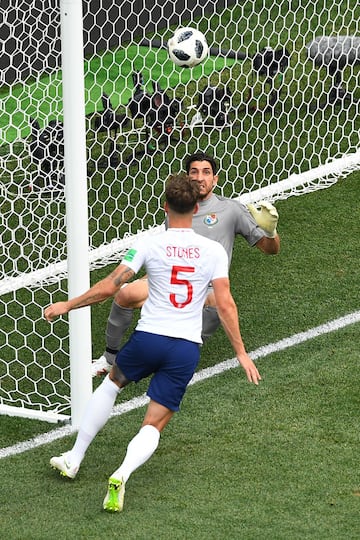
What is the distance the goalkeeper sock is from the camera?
7.57m

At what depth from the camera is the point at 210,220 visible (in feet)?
24.5

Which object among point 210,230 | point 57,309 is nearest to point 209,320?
point 210,230

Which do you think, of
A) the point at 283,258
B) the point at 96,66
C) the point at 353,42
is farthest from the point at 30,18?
the point at 353,42

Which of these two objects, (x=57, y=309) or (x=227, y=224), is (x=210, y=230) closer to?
(x=227, y=224)

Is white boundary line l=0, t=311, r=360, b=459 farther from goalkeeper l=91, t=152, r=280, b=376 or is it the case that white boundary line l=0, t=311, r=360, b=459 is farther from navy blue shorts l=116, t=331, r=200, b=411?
navy blue shorts l=116, t=331, r=200, b=411

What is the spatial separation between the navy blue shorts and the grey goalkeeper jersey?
1412 millimetres

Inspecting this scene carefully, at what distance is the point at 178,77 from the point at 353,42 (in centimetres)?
155

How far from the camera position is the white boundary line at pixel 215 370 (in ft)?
23.0

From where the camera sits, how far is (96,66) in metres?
9.57

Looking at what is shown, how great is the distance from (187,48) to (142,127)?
69 cm

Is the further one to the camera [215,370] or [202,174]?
[215,370]

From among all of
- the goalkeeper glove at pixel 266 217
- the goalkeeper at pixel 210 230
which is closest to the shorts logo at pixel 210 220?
the goalkeeper at pixel 210 230

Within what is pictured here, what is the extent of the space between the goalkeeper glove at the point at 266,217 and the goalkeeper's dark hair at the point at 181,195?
39.6 inches

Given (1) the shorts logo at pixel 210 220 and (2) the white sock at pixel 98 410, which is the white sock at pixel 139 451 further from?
(1) the shorts logo at pixel 210 220
